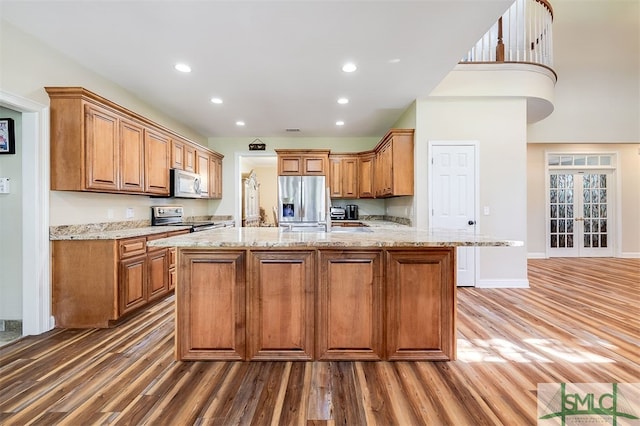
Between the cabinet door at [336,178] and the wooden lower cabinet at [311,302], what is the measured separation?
3698 millimetres

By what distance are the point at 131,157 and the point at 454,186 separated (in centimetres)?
416

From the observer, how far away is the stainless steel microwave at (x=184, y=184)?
4035 millimetres

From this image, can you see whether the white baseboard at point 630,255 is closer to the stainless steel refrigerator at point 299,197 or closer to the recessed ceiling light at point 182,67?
the stainless steel refrigerator at point 299,197

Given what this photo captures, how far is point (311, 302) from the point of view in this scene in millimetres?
2086

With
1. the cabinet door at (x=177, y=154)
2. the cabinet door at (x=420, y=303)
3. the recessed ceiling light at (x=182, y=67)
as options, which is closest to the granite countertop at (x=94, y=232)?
the cabinet door at (x=177, y=154)

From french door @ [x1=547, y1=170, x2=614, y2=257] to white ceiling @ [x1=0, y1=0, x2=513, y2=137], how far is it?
5.06m

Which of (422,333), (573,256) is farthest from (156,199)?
(573,256)

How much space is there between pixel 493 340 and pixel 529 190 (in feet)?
17.6

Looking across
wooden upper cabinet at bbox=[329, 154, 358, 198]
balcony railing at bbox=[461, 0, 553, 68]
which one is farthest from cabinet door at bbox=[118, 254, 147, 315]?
balcony railing at bbox=[461, 0, 553, 68]

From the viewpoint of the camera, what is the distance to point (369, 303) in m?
2.09

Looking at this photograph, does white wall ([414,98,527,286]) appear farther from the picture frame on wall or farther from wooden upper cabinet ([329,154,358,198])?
the picture frame on wall

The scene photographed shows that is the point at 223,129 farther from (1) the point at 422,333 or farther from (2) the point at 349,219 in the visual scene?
(1) the point at 422,333

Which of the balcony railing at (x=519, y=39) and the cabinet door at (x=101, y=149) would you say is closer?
the cabinet door at (x=101, y=149)

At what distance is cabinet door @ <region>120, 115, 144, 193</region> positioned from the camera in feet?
10.2
